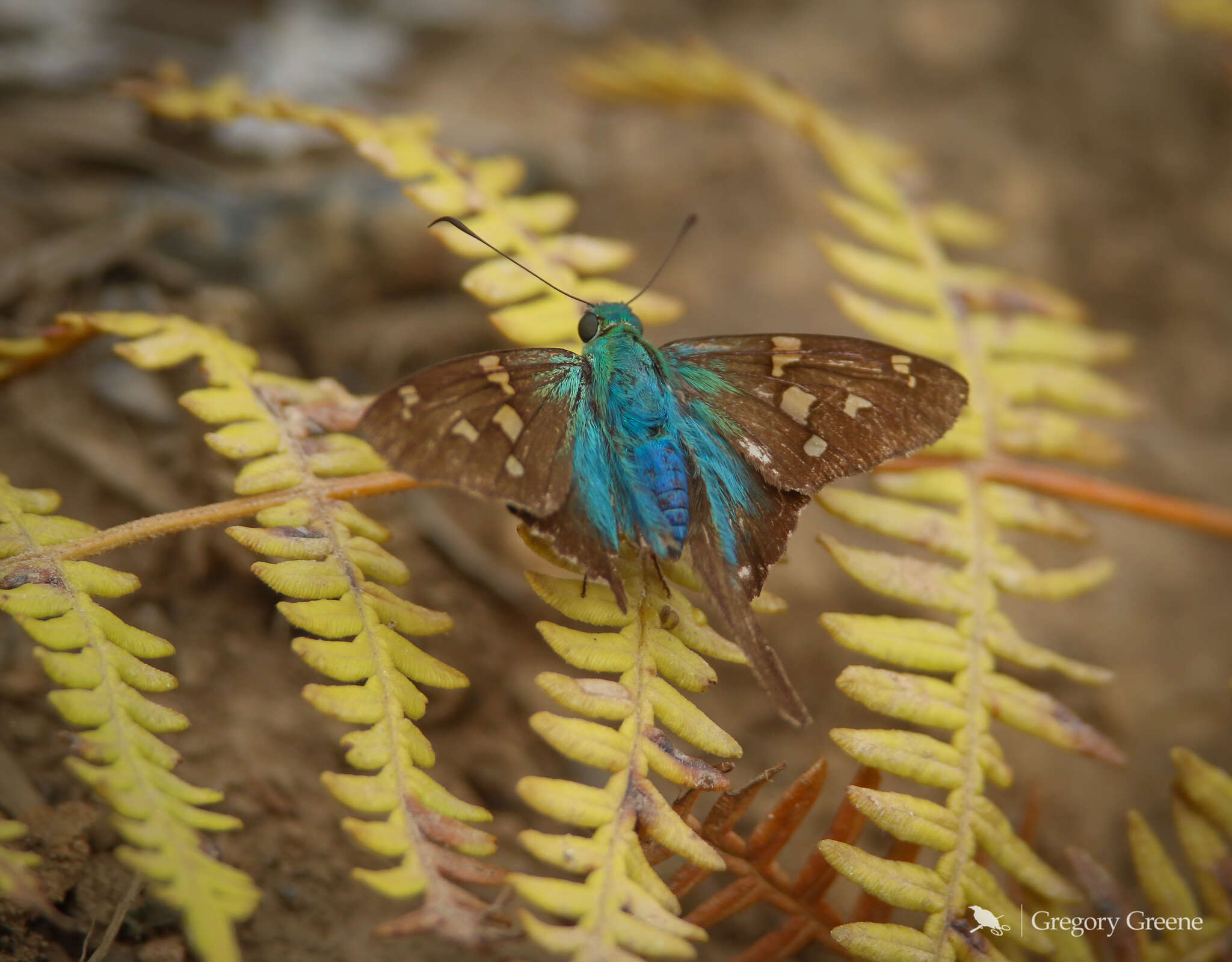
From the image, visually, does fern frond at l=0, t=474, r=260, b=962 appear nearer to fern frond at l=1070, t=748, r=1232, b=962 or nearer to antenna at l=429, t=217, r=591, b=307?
antenna at l=429, t=217, r=591, b=307

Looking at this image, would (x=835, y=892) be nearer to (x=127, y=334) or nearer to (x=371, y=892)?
(x=371, y=892)

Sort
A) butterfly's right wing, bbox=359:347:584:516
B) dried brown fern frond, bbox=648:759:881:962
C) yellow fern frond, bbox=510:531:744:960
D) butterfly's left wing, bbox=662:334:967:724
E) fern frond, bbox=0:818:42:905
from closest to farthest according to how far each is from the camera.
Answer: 1. fern frond, bbox=0:818:42:905
2. yellow fern frond, bbox=510:531:744:960
3. dried brown fern frond, bbox=648:759:881:962
4. butterfly's right wing, bbox=359:347:584:516
5. butterfly's left wing, bbox=662:334:967:724

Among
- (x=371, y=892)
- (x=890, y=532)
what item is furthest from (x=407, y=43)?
(x=371, y=892)

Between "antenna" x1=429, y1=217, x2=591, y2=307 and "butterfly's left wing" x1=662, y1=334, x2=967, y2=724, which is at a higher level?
"antenna" x1=429, y1=217, x2=591, y2=307

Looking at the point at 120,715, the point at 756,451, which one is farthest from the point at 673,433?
the point at 120,715

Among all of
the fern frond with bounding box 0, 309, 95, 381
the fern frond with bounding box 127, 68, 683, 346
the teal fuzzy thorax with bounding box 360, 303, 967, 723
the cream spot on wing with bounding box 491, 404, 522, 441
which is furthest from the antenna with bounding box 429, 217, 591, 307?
the fern frond with bounding box 0, 309, 95, 381

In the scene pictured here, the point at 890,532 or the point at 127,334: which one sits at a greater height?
the point at 890,532

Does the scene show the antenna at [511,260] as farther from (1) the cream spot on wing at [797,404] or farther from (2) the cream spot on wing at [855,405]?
(2) the cream spot on wing at [855,405]
